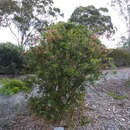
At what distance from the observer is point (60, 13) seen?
1370 cm

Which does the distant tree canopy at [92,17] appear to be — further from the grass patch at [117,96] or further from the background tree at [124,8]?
the grass patch at [117,96]

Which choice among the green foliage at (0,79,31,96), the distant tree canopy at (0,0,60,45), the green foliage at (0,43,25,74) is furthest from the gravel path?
the distant tree canopy at (0,0,60,45)

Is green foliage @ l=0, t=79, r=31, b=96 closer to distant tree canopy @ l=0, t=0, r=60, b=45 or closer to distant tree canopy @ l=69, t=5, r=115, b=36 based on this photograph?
distant tree canopy @ l=0, t=0, r=60, b=45

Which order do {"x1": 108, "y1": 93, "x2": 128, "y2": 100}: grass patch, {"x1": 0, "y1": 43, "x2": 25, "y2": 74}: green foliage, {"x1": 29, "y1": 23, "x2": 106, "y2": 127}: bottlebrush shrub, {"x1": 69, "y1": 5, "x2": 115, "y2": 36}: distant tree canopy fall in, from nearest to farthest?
{"x1": 29, "y1": 23, "x2": 106, "y2": 127}: bottlebrush shrub → {"x1": 108, "y1": 93, "x2": 128, "y2": 100}: grass patch → {"x1": 0, "y1": 43, "x2": 25, "y2": 74}: green foliage → {"x1": 69, "y1": 5, "x2": 115, "y2": 36}: distant tree canopy

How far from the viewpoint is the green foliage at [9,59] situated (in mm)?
7201

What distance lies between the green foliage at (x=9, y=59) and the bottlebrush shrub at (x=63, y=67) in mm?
5347

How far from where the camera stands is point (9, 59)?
7.34 m

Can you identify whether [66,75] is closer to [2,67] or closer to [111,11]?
[2,67]

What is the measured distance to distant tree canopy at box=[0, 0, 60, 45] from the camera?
11.7 metres

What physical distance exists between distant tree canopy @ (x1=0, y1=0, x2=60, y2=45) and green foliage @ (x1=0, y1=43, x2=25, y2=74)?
4.48 metres

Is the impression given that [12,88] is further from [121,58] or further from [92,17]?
[92,17]

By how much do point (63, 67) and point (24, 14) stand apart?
38.2ft

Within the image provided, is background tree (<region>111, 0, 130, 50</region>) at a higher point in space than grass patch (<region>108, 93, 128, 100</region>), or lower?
higher

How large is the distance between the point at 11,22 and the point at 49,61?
39.0 feet
